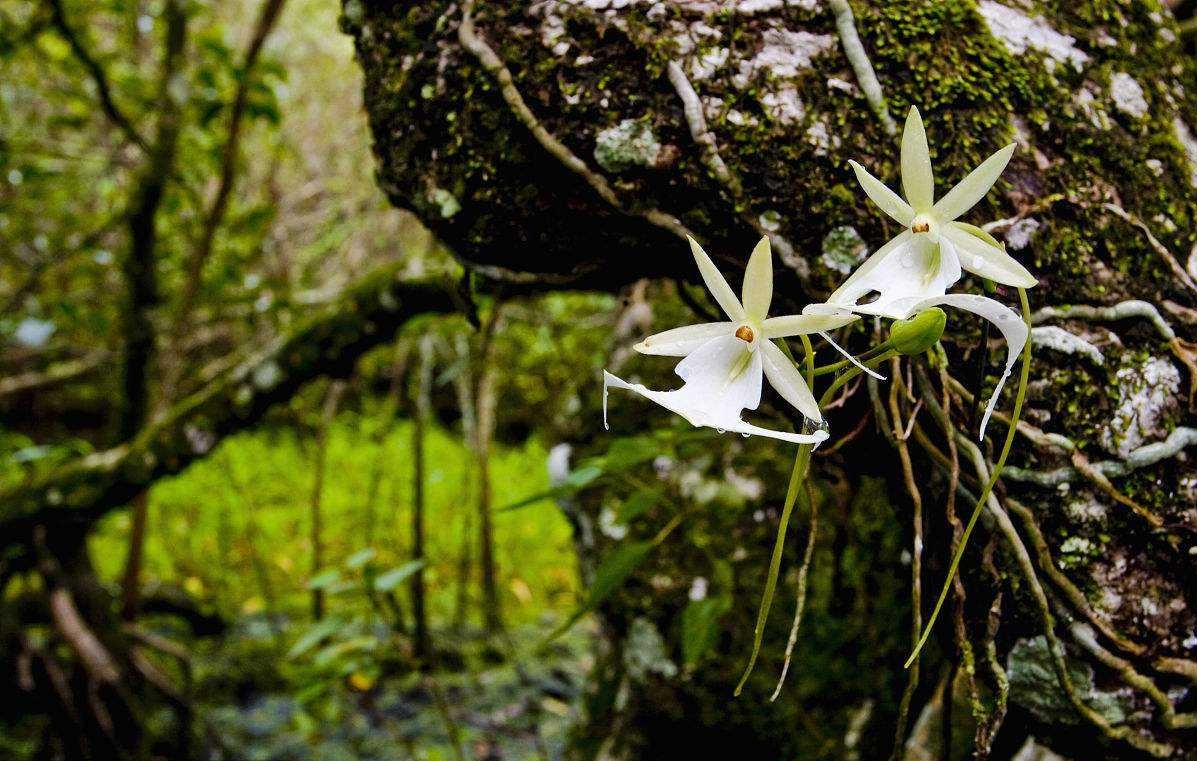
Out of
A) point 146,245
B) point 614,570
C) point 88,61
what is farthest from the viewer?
point 146,245

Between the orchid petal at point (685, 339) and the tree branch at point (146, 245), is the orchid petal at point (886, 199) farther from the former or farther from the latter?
the tree branch at point (146, 245)

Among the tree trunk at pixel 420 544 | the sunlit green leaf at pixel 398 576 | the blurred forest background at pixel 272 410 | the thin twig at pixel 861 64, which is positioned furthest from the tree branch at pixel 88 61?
the thin twig at pixel 861 64

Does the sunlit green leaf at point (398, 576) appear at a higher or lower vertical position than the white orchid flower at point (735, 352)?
lower

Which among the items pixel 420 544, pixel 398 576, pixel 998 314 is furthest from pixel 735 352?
pixel 420 544

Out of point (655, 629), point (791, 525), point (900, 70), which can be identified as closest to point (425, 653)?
point (655, 629)

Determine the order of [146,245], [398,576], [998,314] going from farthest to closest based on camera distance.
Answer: [146,245] < [398,576] < [998,314]

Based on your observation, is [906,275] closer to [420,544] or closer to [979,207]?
[979,207]

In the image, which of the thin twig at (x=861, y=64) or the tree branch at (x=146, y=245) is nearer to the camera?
the thin twig at (x=861, y=64)

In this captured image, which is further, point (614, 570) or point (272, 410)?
point (272, 410)
